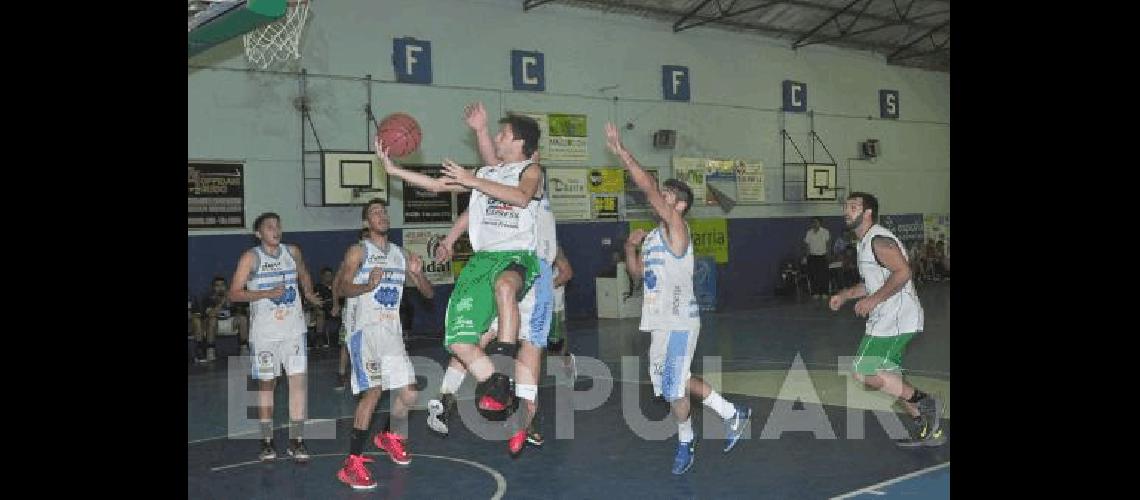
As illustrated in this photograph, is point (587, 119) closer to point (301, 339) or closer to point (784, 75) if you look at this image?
point (784, 75)

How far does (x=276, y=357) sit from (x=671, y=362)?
3.00 metres

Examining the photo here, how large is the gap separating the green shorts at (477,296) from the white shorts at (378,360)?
1.09 metres

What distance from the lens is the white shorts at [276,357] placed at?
316 inches

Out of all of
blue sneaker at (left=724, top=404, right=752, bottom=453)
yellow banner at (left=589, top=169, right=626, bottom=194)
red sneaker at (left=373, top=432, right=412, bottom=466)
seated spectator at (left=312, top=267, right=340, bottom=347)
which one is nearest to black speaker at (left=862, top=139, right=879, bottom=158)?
yellow banner at (left=589, top=169, right=626, bottom=194)

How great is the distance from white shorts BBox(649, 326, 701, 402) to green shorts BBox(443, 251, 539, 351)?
3.72 feet

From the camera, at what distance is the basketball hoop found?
10805mm

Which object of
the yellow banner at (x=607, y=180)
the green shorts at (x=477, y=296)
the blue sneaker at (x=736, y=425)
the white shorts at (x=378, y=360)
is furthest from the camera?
the yellow banner at (x=607, y=180)

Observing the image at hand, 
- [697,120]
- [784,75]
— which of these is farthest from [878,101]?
[697,120]

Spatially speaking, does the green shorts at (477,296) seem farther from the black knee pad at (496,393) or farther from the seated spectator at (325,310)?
the seated spectator at (325,310)

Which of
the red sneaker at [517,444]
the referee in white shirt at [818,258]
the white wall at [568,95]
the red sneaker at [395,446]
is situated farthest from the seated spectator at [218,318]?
the referee in white shirt at [818,258]

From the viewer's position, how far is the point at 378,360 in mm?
7844
